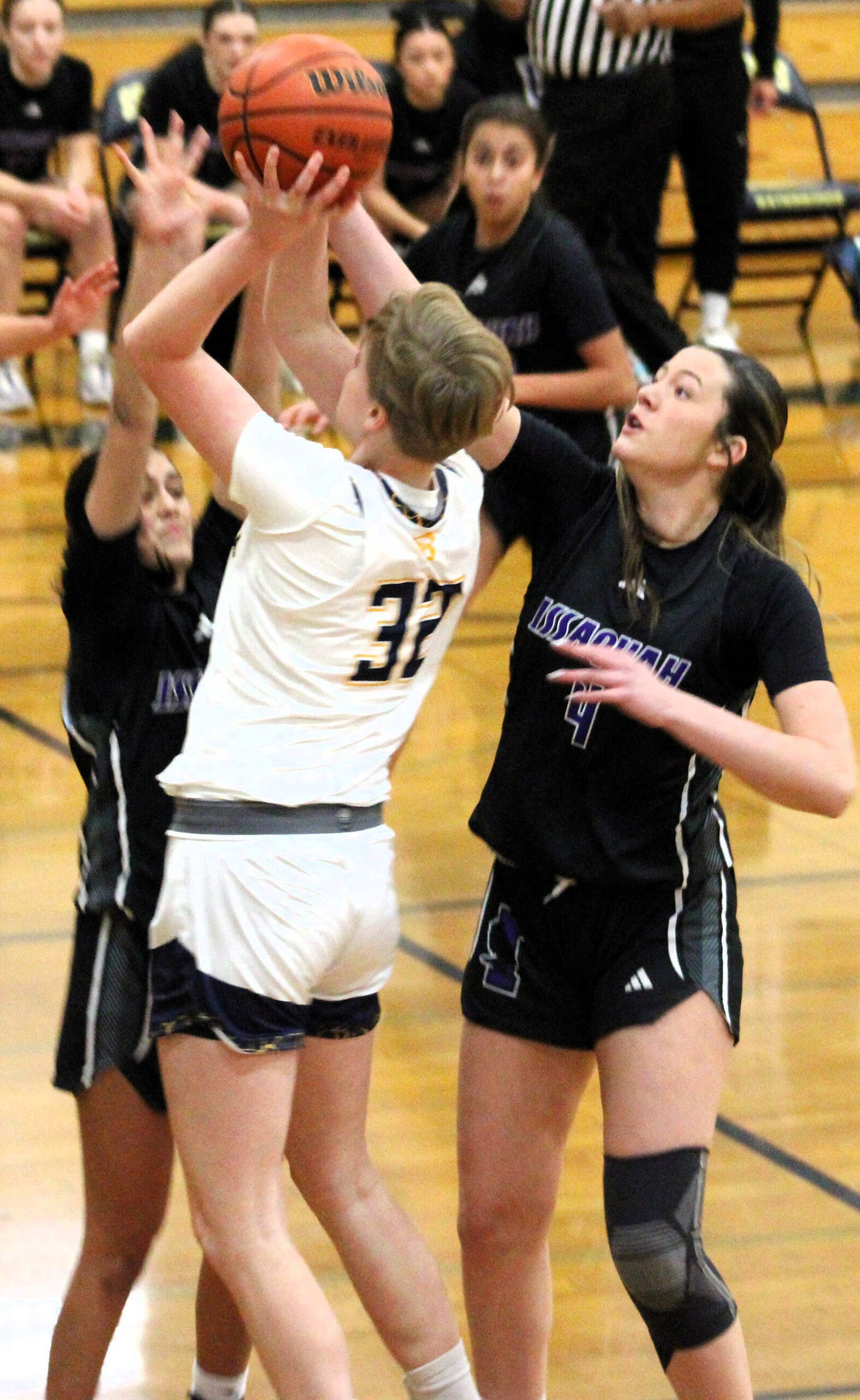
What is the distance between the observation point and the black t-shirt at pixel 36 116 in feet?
29.4

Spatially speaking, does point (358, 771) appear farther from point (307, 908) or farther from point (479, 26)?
point (479, 26)

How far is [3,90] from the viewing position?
895 cm

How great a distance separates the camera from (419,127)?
9.27 metres

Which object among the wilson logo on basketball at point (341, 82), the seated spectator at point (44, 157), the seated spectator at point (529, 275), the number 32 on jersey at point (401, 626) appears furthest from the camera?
the seated spectator at point (44, 157)

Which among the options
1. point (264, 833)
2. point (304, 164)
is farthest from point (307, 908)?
point (304, 164)

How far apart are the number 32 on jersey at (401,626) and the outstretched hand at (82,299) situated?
2.99 ft

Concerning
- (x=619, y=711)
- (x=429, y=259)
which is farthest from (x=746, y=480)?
(x=429, y=259)

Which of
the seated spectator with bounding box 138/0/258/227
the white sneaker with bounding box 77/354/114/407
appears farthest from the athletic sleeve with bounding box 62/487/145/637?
the white sneaker with bounding box 77/354/114/407

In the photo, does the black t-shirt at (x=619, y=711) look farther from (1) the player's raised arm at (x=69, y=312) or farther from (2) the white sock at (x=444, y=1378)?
(1) the player's raised arm at (x=69, y=312)

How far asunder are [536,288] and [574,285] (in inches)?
4.0

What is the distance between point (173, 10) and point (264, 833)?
9.59 metres

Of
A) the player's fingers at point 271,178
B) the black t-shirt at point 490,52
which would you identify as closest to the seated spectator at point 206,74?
the black t-shirt at point 490,52

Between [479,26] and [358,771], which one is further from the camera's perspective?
[479,26]

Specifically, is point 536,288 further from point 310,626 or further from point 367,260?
point 310,626
